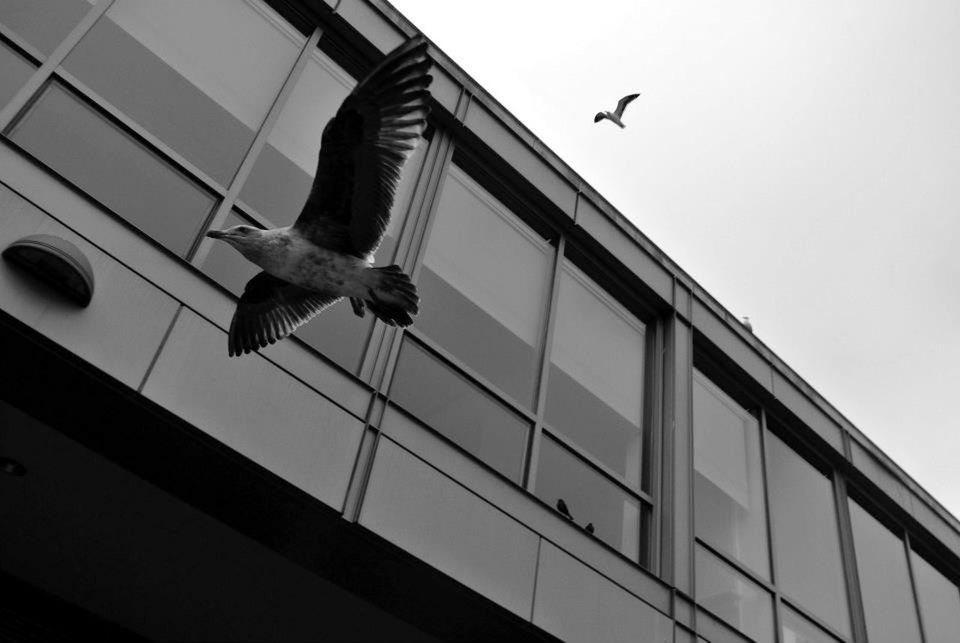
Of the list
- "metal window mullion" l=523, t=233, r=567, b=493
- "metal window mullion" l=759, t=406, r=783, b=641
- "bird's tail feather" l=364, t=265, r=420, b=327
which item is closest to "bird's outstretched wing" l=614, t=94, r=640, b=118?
"metal window mullion" l=523, t=233, r=567, b=493

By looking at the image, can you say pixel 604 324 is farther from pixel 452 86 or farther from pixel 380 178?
pixel 380 178

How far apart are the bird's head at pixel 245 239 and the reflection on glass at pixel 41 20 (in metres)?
2.35

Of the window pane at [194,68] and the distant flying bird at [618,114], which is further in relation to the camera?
the distant flying bird at [618,114]

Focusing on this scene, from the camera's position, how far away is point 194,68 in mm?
6531

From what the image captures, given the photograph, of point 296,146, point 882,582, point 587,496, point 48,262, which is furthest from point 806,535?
point 48,262

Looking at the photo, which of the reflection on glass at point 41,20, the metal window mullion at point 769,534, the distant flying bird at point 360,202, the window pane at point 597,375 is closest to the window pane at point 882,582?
the metal window mullion at point 769,534

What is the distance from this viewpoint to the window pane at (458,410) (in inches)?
248

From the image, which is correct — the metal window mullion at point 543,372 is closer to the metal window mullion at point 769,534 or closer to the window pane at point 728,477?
the window pane at point 728,477

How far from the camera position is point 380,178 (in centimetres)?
456

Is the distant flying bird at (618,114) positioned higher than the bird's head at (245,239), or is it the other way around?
the distant flying bird at (618,114)

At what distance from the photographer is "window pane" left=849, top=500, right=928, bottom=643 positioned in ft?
31.1

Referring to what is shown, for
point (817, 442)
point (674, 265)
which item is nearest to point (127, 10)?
point (674, 265)

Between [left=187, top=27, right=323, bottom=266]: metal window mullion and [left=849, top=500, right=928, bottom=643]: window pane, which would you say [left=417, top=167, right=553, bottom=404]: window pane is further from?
[left=849, top=500, right=928, bottom=643]: window pane

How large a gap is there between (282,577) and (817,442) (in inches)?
285
